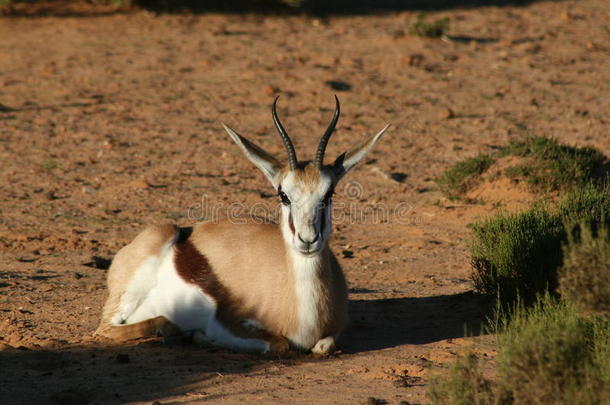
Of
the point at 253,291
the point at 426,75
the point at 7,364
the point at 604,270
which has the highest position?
the point at 426,75

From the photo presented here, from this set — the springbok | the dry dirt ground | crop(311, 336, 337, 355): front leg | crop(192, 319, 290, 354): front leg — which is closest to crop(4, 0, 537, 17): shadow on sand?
the dry dirt ground

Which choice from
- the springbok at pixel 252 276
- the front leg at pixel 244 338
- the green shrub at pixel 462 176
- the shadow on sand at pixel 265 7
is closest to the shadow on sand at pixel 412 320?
the springbok at pixel 252 276

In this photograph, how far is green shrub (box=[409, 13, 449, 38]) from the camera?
18.2 metres

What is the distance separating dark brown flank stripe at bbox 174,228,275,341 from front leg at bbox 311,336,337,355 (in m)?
0.34

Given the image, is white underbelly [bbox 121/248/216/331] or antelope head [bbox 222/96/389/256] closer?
antelope head [bbox 222/96/389/256]

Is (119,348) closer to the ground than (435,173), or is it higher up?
closer to the ground

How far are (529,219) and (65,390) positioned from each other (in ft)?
14.4

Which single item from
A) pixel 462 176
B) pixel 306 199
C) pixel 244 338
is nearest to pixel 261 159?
pixel 306 199

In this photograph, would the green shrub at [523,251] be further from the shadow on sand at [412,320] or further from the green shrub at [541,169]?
the green shrub at [541,169]

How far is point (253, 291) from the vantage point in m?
7.22

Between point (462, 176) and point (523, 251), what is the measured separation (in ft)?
12.2

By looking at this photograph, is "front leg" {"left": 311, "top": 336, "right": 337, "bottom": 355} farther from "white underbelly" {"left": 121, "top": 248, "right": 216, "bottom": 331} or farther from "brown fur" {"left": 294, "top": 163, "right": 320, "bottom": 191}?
"brown fur" {"left": 294, "top": 163, "right": 320, "bottom": 191}

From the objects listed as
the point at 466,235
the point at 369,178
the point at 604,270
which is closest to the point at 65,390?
the point at 604,270

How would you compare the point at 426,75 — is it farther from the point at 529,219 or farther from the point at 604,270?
the point at 604,270
